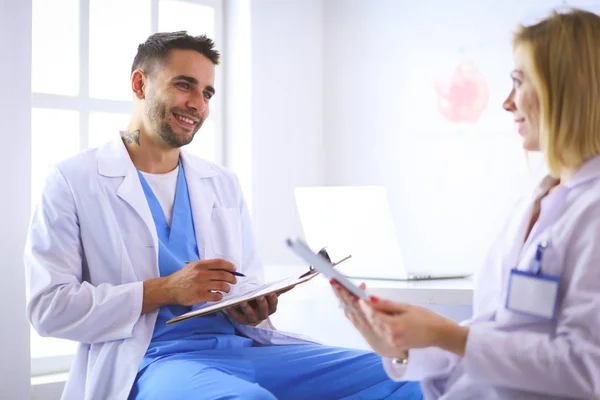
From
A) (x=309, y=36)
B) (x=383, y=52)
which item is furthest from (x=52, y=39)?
(x=383, y=52)

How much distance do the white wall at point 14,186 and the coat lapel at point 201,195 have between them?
596 mm

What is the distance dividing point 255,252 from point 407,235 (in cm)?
128

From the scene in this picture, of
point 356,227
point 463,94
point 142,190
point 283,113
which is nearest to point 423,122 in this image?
point 463,94

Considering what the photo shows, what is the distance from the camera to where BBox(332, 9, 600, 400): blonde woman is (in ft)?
3.36

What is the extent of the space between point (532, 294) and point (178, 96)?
132cm

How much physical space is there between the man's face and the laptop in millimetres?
503

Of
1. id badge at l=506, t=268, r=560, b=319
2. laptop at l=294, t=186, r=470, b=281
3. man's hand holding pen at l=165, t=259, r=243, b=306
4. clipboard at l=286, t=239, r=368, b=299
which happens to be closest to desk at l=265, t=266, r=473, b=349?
laptop at l=294, t=186, r=470, b=281

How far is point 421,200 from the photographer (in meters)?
3.20

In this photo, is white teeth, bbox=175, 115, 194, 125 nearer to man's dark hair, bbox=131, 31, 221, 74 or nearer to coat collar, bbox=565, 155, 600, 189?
man's dark hair, bbox=131, 31, 221, 74

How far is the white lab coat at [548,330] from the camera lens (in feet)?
3.32

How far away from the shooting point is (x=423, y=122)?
3.20m

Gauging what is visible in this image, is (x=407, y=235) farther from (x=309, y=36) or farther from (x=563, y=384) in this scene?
(x=563, y=384)

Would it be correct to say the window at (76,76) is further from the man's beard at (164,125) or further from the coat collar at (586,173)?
the coat collar at (586,173)

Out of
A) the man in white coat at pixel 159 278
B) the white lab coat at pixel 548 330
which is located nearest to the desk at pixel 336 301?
the man in white coat at pixel 159 278
